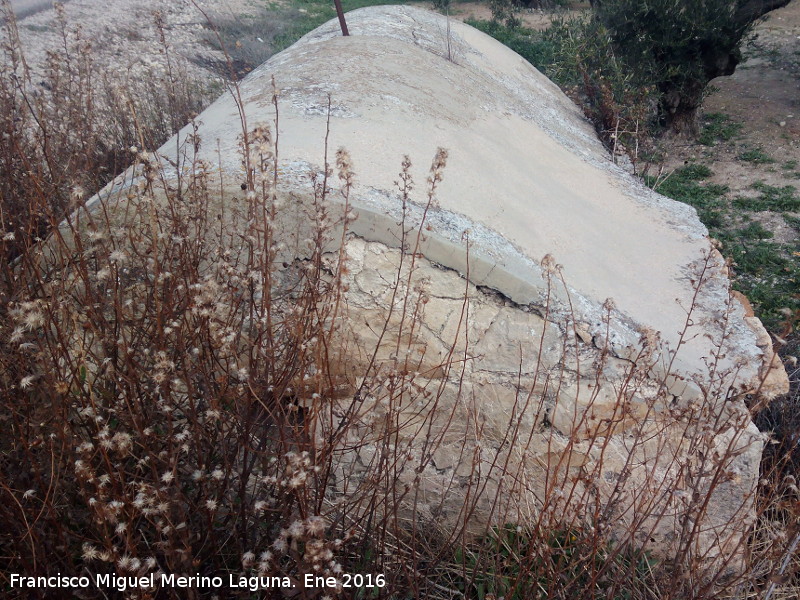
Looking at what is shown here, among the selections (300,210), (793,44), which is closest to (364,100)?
(300,210)

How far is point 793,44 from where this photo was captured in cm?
1062

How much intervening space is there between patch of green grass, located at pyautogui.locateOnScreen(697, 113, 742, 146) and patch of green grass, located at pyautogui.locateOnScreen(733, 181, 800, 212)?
1452 millimetres

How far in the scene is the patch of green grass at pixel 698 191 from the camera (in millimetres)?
5820

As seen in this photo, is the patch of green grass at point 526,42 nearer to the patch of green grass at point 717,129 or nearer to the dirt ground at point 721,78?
the dirt ground at point 721,78

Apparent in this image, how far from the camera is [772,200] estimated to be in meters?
6.02

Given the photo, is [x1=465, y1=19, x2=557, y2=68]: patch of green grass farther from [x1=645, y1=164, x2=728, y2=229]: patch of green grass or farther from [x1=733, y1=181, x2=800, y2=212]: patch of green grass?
[x1=733, y1=181, x2=800, y2=212]: patch of green grass

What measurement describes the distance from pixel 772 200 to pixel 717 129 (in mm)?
2206

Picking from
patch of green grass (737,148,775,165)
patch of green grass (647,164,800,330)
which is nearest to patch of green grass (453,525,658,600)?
patch of green grass (647,164,800,330)

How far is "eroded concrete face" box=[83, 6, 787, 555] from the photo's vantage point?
2.22 metres

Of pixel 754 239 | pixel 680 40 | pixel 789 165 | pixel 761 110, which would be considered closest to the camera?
pixel 754 239

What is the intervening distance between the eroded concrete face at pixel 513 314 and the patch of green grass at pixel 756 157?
3.56 metres

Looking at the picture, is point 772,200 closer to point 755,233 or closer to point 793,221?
point 793,221

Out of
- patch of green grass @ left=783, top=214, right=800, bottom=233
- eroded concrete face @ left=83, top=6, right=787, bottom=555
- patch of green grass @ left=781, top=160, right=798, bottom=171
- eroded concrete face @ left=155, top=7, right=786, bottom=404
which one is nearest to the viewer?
eroded concrete face @ left=83, top=6, right=787, bottom=555

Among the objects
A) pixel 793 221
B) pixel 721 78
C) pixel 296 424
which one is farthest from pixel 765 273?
pixel 721 78
